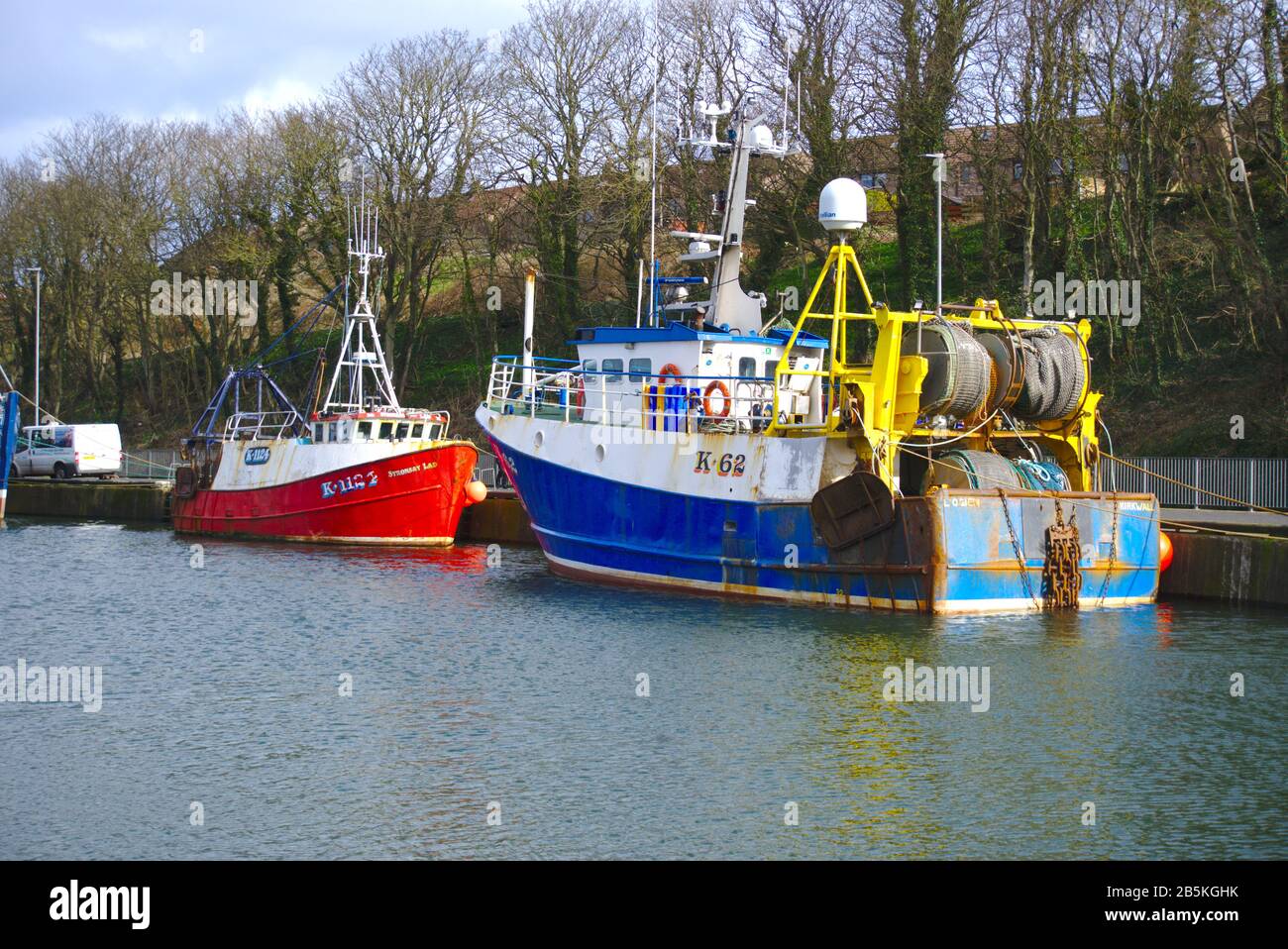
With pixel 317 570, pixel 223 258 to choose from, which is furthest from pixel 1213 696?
pixel 223 258

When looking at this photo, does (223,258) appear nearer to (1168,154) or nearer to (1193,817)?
(1168,154)

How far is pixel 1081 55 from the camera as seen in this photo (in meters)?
37.1

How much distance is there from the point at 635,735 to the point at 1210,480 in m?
19.3

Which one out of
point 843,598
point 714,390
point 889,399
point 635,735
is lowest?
point 635,735

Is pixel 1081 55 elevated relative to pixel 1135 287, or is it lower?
elevated

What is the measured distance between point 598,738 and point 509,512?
71.6ft

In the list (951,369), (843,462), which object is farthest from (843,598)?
(951,369)

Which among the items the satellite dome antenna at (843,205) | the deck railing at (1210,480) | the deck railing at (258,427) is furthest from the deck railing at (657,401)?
the deck railing at (258,427)

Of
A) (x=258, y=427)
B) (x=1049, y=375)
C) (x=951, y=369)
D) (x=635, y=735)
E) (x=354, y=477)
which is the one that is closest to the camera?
(x=635, y=735)

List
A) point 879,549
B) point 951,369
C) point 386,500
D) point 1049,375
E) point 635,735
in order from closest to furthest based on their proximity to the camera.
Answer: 1. point 635,735
2. point 951,369
3. point 879,549
4. point 1049,375
5. point 386,500

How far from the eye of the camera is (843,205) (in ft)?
73.7

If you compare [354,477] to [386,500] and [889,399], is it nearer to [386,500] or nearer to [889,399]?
[386,500]

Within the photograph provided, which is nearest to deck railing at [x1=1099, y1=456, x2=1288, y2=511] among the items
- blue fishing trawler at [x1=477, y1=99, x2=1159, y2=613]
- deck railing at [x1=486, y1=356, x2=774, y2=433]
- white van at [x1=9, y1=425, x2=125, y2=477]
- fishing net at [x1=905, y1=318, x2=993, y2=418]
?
blue fishing trawler at [x1=477, y1=99, x2=1159, y2=613]
